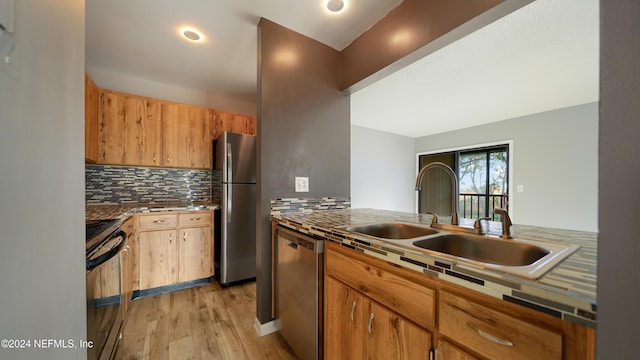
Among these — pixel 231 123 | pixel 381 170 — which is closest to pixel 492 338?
pixel 231 123

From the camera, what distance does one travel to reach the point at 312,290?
3.96 feet

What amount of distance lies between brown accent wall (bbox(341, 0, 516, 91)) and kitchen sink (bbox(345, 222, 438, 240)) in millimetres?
1145

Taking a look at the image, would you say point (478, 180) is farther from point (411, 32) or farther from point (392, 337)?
point (392, 337)

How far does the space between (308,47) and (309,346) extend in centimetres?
221

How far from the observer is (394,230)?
1396 mm

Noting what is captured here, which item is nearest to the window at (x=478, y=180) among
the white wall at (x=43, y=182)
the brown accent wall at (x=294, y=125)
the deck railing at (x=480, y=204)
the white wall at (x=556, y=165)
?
the deck railing at (x=480, y=204)

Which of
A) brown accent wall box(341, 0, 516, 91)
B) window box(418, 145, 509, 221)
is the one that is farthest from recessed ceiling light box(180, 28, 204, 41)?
window box(418, 145, 509, 221)

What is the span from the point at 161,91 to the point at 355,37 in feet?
Result: 8.13

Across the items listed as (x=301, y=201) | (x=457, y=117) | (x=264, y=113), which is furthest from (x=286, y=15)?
(x=457, y=117)

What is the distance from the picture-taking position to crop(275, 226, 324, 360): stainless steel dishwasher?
1.18m

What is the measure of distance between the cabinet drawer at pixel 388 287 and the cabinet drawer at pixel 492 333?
51 millimetres

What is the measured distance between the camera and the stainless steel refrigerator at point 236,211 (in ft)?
7.86

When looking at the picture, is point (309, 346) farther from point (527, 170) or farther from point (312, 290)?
point (527, 170)

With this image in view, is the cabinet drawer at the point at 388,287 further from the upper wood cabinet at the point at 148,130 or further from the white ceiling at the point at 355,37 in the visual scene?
the upper wood cabinet at the point at 148,130
